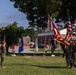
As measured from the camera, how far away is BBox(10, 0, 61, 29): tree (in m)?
38.8

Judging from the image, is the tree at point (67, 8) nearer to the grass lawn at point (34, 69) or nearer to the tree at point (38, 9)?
the tree at point (38, 9)

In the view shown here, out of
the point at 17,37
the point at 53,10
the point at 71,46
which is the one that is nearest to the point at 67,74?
the point at 71,46

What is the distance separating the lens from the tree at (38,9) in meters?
38.8

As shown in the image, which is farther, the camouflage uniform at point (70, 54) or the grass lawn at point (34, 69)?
the camouflage uniform at point (70, 54)

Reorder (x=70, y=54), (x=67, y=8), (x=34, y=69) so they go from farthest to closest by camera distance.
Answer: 1. (x=67, y=8)
2. (x=70, y=54)
3. (x=34, y=69)

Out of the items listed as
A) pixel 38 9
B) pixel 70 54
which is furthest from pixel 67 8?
pixel 70 54

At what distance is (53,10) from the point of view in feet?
129

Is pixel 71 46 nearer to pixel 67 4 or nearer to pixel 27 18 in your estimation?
pixel 67 4

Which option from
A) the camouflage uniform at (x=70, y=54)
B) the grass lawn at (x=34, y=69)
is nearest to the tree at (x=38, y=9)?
the grass lawn at (x=34, y=69)

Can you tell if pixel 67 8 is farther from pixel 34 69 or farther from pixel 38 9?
pixel 34 69

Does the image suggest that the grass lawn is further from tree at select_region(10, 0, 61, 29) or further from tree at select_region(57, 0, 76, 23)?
tree at select_region(57, 0, 76, 23)

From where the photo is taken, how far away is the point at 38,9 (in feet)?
138

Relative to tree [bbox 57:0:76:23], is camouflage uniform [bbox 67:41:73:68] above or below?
below

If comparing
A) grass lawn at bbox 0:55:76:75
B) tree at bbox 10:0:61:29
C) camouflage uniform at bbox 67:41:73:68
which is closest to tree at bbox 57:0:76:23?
tree at bbox 10:0:61:29
